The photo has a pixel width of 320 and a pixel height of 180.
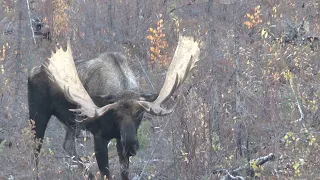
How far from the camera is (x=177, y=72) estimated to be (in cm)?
699

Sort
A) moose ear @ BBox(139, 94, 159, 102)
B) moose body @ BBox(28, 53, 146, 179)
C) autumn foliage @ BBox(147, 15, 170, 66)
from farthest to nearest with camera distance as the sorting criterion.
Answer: autumn foliage @ BBox(147, 15, 170, 66)
moose body @ BBox(28, 53, 146, 179)
moose ear @ BBox(139, 94, 159, 102)

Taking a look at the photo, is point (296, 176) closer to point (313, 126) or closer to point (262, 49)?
point (313, 126)

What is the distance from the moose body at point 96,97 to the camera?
23.6ft

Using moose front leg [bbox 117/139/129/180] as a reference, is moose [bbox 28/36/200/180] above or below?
above

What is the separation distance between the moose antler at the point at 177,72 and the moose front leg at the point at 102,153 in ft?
2.99

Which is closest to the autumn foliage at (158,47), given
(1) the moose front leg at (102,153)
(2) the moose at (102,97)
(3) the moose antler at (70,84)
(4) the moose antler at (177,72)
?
(2) the moose at (102,97)

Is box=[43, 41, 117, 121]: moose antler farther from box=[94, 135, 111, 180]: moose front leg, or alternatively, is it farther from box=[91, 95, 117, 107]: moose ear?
box=[94, 135, 111, 180]: moose front leg

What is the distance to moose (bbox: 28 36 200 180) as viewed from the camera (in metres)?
6.78

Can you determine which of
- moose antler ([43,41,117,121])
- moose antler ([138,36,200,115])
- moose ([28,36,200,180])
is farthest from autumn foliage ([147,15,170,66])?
moose antler ([43,41,117,121])

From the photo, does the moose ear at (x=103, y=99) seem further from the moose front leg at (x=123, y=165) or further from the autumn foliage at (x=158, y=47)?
the autumn foliage at (x=158, y=47)

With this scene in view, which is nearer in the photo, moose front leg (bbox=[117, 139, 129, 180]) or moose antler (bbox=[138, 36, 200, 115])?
moose antler (bbox=[138, 36, 200, 115])

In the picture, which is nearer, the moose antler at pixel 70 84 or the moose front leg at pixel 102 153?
the moose antler at pixel 70 84

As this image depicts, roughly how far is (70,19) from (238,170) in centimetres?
694

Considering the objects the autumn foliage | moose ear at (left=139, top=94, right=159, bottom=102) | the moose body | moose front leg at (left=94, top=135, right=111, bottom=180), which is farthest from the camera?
the autumn foliage
